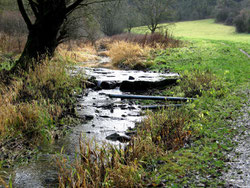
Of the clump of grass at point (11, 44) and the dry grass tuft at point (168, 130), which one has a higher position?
the clump of grass at point (11, 44)

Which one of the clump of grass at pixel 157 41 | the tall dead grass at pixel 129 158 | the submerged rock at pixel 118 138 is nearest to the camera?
the tall dead grass at pixel 129 158

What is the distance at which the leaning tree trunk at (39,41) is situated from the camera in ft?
32.3

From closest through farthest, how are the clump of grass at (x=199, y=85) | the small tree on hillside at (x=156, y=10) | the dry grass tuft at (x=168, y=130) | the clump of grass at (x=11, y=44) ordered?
the dry grass tuft at (x=168, y=130), the clump of grass at (x=199, y=85), the clump of grass at (x=11, y=44), the small tree on hillside at (x=156, y=10)

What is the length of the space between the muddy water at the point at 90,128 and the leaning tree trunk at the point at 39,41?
229 centimetres

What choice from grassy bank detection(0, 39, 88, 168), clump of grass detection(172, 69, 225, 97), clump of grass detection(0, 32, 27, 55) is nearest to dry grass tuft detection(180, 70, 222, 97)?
clump of grass detection(172, 69, 225, 97)

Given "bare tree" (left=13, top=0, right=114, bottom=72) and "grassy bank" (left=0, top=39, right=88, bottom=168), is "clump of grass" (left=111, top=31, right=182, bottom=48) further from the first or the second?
"grassy bank" (left=0, top=39, right=88, bottom=168)

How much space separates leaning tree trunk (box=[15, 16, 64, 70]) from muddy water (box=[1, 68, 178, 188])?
2.29 meters

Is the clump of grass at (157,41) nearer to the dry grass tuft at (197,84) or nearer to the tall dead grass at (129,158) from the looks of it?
the dry grass tuft at (197,84)

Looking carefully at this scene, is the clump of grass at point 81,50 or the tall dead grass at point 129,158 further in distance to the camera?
the clump of grass at point 81,50

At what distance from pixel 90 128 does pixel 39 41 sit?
5042 mm

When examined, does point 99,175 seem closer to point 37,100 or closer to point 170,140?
point 170,140

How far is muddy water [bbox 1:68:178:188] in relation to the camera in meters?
4.45

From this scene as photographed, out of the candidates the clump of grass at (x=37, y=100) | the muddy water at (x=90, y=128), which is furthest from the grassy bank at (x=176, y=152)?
the clump of grass at (x=37, y=100)

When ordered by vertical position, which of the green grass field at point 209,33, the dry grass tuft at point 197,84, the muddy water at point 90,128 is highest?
the green grass field at point 209,33
